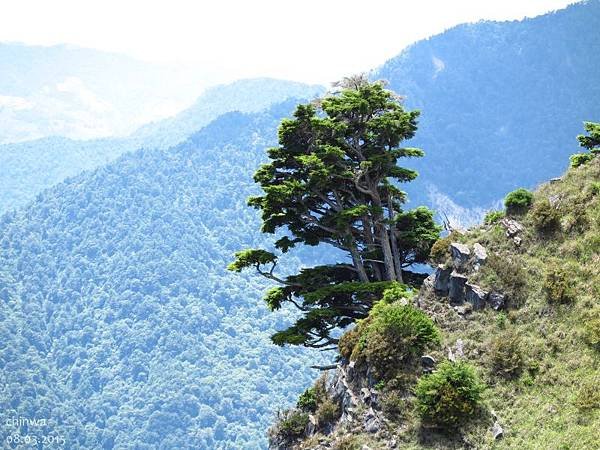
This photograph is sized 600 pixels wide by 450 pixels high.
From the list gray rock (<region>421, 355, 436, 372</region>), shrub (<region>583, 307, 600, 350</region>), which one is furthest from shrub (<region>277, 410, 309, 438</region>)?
shrub (<region>583, 307, 600, 350</region>)

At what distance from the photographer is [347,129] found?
3431 centimetres

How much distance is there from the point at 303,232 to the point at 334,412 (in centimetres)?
1024

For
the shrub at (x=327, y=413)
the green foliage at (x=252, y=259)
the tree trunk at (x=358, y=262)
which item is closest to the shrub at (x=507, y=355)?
the shrub at (x=327, y=413)

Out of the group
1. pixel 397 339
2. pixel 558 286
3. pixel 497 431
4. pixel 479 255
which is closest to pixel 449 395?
pixel 497 431

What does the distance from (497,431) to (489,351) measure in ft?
9.94

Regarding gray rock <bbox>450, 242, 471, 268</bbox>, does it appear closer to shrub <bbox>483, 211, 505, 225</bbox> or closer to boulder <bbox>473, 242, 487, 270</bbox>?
boulder <bbox>473, 242, 487, 270</bbox>

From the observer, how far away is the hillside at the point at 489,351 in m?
21.2

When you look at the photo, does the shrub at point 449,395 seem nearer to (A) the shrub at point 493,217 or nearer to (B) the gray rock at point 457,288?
(B) the gray rock at point 457,288

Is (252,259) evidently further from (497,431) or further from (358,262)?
(497,431)

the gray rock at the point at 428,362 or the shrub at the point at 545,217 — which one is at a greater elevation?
the shrub at the point at 545,217

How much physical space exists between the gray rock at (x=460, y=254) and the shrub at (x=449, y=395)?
16.8 ft

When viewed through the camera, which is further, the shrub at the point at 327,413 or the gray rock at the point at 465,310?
the shrub at the point at 327,413

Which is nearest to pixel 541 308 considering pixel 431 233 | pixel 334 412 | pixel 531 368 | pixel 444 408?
pixel 531 368

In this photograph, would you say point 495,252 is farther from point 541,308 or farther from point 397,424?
point 397,424
